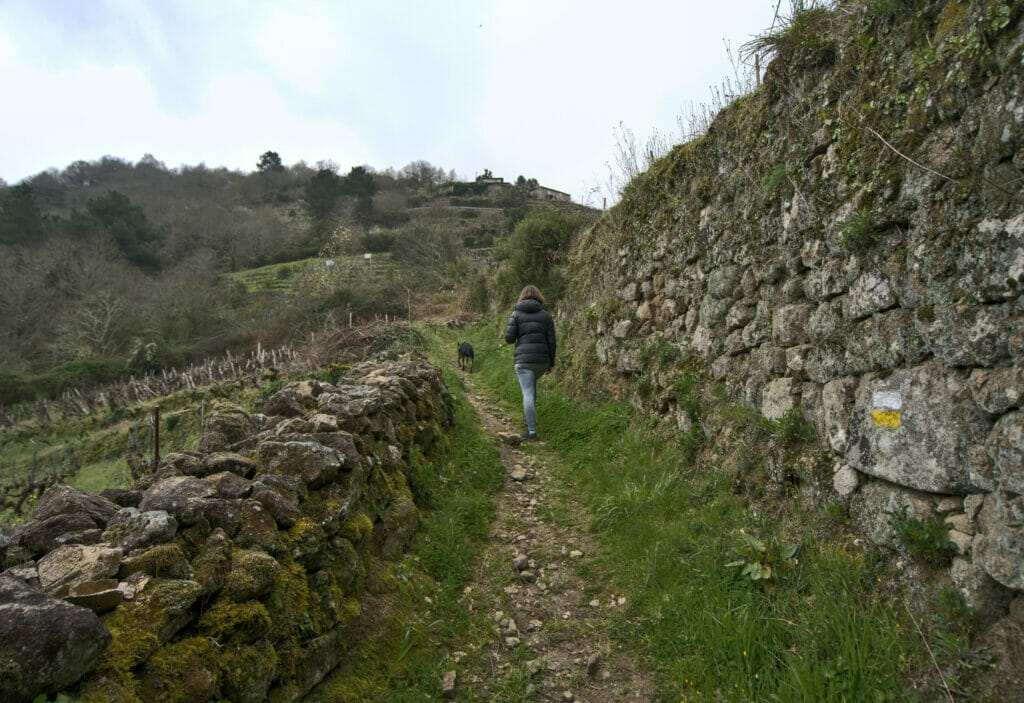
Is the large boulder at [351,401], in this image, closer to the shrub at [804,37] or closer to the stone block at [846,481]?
the stone block at [846,481]

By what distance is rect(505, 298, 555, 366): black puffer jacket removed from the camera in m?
7.15

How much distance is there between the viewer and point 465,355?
12258mm

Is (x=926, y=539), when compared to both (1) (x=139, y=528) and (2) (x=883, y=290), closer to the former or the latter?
(2) (x=883, y=290)

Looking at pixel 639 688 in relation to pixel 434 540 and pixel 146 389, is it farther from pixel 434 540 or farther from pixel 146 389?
pixel 146 389

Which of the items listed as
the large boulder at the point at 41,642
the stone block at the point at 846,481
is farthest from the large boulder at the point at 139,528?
the stone block at the point at 846,481

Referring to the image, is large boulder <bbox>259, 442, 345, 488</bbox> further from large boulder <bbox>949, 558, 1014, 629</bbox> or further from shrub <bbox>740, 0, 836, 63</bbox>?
shrub <bbox>740, 0, 836, 63</bbox>

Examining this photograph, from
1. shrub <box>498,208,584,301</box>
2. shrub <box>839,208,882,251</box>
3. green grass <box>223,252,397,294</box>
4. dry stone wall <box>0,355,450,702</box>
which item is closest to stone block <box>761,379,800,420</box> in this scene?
shrub <box>839,208,882,251</box>

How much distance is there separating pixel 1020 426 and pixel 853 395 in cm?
98

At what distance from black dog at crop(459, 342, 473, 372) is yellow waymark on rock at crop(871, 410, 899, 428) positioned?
974cm

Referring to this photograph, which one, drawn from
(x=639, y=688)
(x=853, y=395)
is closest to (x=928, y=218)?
(x=853, y=395)

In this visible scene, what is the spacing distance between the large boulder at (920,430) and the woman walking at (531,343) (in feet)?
14.6

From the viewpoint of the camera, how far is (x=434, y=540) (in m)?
4.11

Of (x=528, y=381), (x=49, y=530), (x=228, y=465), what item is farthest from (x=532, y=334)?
(x=49, y=530)

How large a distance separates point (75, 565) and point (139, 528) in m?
0.25
